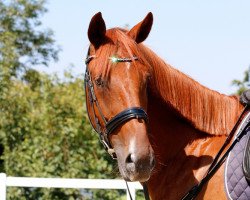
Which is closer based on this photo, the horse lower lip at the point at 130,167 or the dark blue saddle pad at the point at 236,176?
the horse lower lip at the point at 130,167

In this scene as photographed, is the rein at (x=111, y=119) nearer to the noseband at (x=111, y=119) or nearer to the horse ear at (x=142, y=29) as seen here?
the noseband at (x=111, y=119)

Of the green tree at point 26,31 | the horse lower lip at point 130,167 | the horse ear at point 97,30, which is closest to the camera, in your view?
the horse lower lip at point 130,167

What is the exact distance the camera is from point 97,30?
354cm

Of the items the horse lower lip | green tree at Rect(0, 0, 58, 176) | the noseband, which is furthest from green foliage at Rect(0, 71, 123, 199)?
green tree at Rect(0, 0, 58, 176)

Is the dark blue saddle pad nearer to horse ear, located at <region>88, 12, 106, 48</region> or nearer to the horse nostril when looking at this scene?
the horse nostril

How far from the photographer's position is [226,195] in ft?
10.9

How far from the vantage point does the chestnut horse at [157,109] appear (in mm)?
3322

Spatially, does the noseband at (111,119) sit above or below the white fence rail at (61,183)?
above

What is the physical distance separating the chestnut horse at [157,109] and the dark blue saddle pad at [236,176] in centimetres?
6

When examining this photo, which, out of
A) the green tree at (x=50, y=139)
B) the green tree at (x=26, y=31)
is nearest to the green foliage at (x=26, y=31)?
the green tree at (x=26, y=31)

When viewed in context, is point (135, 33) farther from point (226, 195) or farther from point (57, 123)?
point (57, 123)

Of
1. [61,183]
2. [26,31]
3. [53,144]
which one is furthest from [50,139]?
[26,31]

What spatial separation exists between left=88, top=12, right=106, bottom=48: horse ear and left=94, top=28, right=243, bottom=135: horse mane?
41 millimetres

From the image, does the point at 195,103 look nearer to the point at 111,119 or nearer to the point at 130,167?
the point at 111,119
